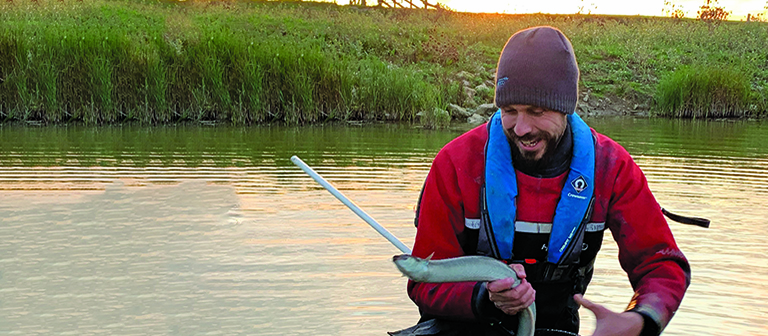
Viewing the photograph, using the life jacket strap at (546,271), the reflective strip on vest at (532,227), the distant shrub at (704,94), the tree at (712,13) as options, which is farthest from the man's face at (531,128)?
the tree at (712,13)

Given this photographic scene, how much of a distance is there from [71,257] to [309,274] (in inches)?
59.8

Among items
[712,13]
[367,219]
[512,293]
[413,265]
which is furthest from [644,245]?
[712,13]

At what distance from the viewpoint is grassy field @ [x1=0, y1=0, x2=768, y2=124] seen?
51.0 ft

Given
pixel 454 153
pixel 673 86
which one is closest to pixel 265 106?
pixel 673 86

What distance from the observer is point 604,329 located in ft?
7.98

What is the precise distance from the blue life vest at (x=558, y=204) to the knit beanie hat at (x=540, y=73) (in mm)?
133

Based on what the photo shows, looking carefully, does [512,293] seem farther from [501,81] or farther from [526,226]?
[501,81]

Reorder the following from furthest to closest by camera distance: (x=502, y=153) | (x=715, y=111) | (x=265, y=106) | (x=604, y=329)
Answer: (x=715, y=111)
(x=265, y=106)
(x=502, y=153)
(x=604, y=329)

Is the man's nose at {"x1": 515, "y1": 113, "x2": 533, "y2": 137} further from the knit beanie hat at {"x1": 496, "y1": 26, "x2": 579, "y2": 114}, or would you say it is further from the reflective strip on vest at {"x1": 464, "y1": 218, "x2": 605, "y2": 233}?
the reflective strip on vest at {"x1": 464, "y1": 218, "x2": 605, "y2": 233}

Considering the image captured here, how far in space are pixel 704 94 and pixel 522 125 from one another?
59.5 ft

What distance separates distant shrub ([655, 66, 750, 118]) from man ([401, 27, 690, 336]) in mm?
17729

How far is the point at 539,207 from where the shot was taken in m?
2.62

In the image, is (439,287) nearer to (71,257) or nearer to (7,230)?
(71,257)

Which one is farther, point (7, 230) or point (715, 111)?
point (715, 111)
